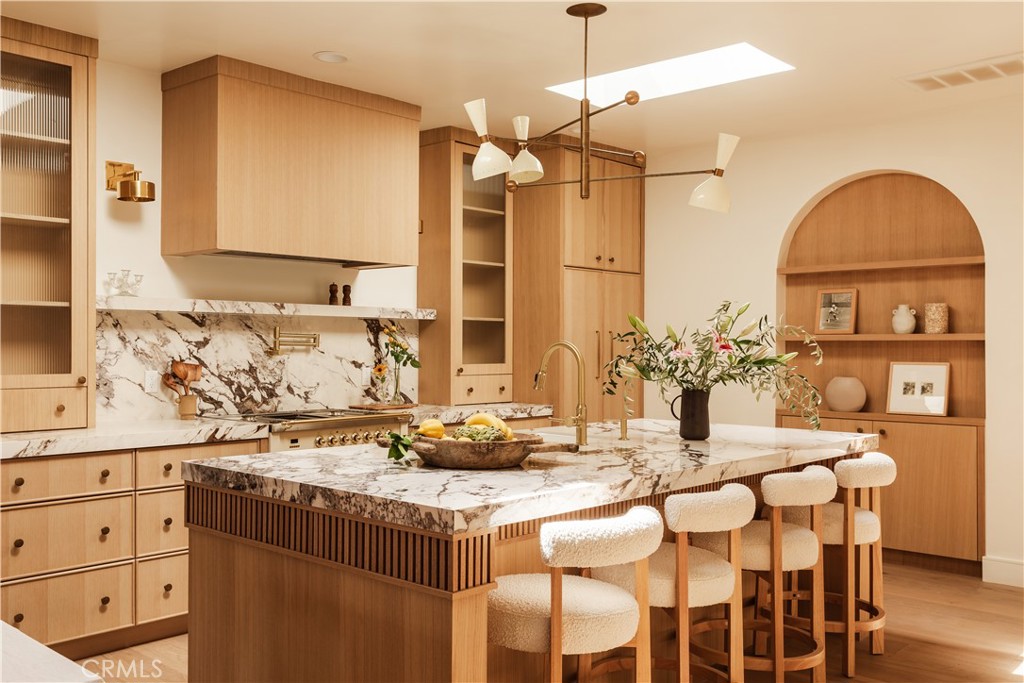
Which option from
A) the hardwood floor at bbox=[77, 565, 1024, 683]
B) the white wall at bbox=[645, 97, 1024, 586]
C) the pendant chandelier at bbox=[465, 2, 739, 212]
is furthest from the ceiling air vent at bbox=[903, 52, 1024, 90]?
the hardwood floor at bbox=[77, 565, 1024, 683]

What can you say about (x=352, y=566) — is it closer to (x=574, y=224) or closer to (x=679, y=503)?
(x=679, y=503)

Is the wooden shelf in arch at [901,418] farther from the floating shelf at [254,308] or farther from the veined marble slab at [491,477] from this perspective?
the floating shelf at [254,308]

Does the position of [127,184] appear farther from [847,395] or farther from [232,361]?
[847,395]

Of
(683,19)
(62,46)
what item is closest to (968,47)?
(683,19)

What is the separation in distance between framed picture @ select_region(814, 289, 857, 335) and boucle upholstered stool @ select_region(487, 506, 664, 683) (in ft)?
12.1

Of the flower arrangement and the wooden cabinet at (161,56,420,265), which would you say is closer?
the flower arrangement

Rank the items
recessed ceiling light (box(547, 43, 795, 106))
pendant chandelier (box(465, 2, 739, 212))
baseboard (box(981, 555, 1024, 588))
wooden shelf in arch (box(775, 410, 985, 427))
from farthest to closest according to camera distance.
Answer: wooden shelf in arch (box(775, 410, 985, 427))
baseboard (box(981, 555, 1024, 588))
recessed ceiling light (box(547, 43, 795, 106))
pendant chandelier (box(465, 2, 739, 212))

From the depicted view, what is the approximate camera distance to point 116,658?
352 centimetres

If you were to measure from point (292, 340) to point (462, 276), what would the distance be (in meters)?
1.25

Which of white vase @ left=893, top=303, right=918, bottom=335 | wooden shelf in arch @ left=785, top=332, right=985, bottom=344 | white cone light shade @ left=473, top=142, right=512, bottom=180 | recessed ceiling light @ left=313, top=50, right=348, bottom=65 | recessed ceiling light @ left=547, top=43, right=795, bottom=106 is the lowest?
wooden shelf in arch @ left=785, top=332, right=985, bottom=344

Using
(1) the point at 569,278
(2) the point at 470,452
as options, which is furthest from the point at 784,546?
(1) the point at 569,278

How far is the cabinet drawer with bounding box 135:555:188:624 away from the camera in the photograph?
12.0ft

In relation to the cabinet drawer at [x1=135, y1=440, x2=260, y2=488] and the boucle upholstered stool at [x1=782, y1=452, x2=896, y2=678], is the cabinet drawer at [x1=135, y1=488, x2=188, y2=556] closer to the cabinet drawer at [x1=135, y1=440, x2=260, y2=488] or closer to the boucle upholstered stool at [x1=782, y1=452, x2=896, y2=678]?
the cabinet drawer at [x1=135, y1=440, x2=260, y2=488]

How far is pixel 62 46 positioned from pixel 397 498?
2.80 metres
